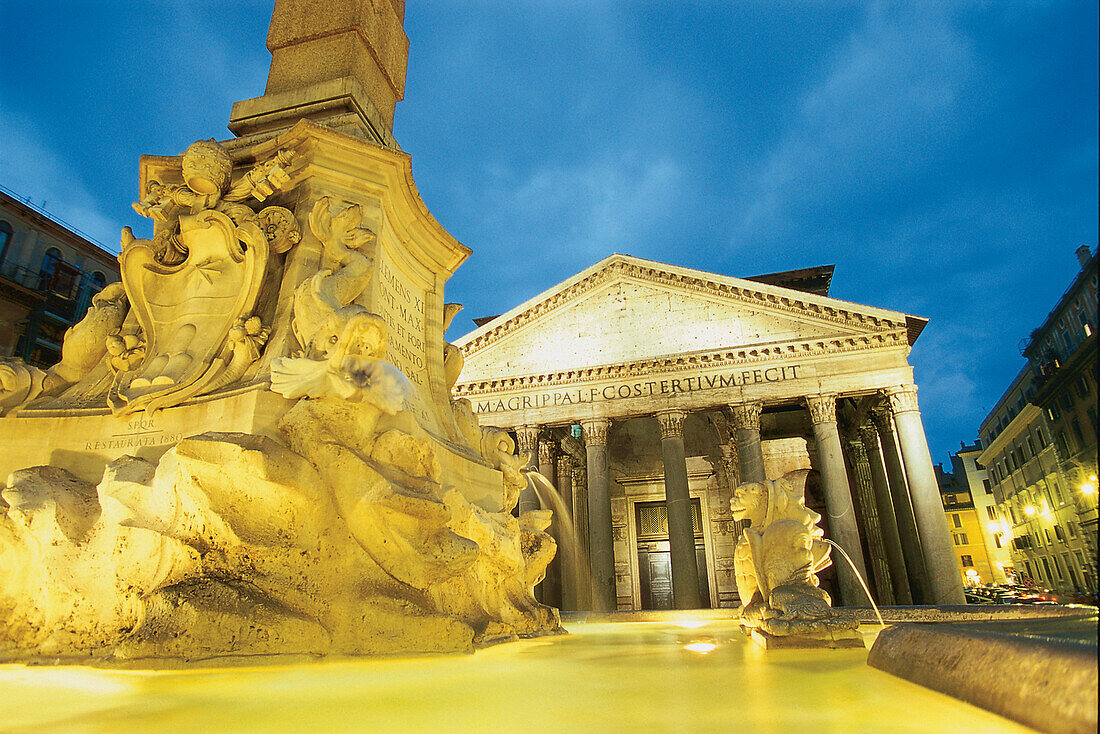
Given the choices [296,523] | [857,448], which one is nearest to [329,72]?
[296,523]

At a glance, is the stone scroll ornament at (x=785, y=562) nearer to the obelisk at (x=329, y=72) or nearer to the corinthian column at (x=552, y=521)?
the obelisk at (x=329, y=72)

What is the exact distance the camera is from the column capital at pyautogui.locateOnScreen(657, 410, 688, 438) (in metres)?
18.2

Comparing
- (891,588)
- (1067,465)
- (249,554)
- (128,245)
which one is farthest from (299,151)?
(891,588)

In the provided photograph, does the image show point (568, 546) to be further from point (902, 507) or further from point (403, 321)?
point (403, 321)

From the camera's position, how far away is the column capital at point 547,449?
19823 millimetres

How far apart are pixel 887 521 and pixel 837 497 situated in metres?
4.69

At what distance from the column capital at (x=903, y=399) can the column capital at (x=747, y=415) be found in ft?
11.6

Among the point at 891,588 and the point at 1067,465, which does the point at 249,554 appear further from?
the point at 891,588

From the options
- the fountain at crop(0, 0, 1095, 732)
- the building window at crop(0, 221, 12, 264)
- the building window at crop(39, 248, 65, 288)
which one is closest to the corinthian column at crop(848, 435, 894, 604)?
the fountain at crop(0, 0, 1095, 732)

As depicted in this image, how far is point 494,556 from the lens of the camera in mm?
4137

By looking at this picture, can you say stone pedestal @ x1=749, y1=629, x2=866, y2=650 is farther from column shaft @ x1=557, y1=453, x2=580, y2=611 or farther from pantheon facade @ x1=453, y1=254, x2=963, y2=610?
column shaft @ x1=557, y1=453, x2=580, y2=611

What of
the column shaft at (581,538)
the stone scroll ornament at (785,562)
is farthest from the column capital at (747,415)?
the stone scroll ornament at (785,562)

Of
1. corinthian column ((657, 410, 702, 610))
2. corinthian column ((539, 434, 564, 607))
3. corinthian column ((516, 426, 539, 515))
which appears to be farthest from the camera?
corinthian column ((516, 426, 539, 515))

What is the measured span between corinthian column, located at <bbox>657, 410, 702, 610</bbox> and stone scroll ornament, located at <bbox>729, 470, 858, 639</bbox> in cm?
1180
